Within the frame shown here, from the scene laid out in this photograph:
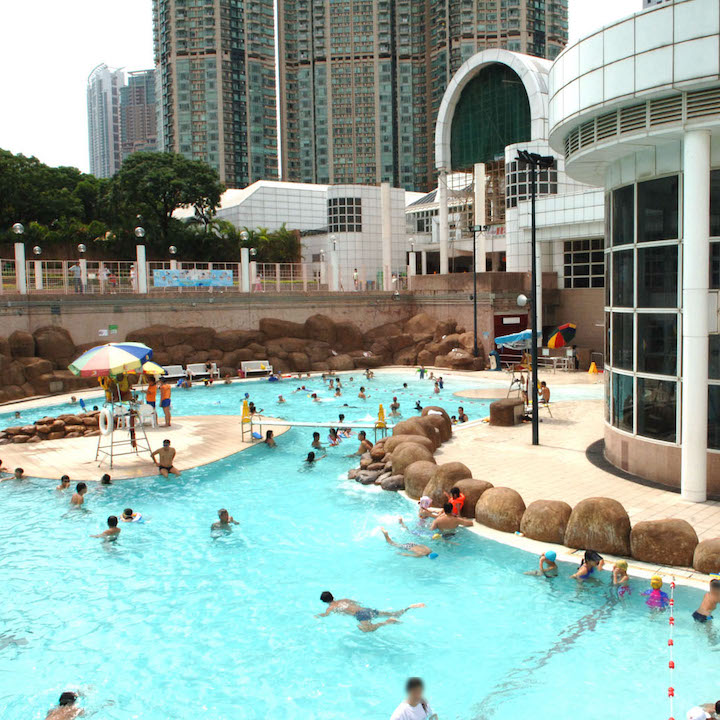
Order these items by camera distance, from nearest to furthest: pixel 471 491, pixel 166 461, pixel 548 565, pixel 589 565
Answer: pixel 589 565
pixel 548 565
pixel 471 491
pixel 166 461

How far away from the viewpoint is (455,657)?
367 inches

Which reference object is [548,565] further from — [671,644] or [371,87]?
[371,87]

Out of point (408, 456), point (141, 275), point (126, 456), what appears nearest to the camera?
point (408, 456)

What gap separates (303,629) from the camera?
33.3 feet

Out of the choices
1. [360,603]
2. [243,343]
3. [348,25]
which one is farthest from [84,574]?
[348,25]

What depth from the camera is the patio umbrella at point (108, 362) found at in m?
17.5

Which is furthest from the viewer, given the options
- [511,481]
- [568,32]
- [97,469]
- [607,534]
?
[568,32]

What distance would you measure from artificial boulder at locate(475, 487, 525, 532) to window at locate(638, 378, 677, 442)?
3.55 metres

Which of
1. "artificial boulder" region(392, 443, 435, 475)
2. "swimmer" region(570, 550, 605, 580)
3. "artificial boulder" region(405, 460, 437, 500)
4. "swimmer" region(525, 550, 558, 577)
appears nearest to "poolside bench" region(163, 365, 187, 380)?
"artificial boulder" region(392, 443, 435, 475)

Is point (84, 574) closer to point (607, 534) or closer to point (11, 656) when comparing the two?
point (11, 656)

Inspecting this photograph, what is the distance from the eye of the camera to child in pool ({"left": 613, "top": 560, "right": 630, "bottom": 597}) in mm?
10453

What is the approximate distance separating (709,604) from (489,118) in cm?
4206

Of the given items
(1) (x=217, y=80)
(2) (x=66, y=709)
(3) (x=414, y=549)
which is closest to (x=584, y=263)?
(3) (x=414, y=549)

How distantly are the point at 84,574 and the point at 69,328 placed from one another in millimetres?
23389
